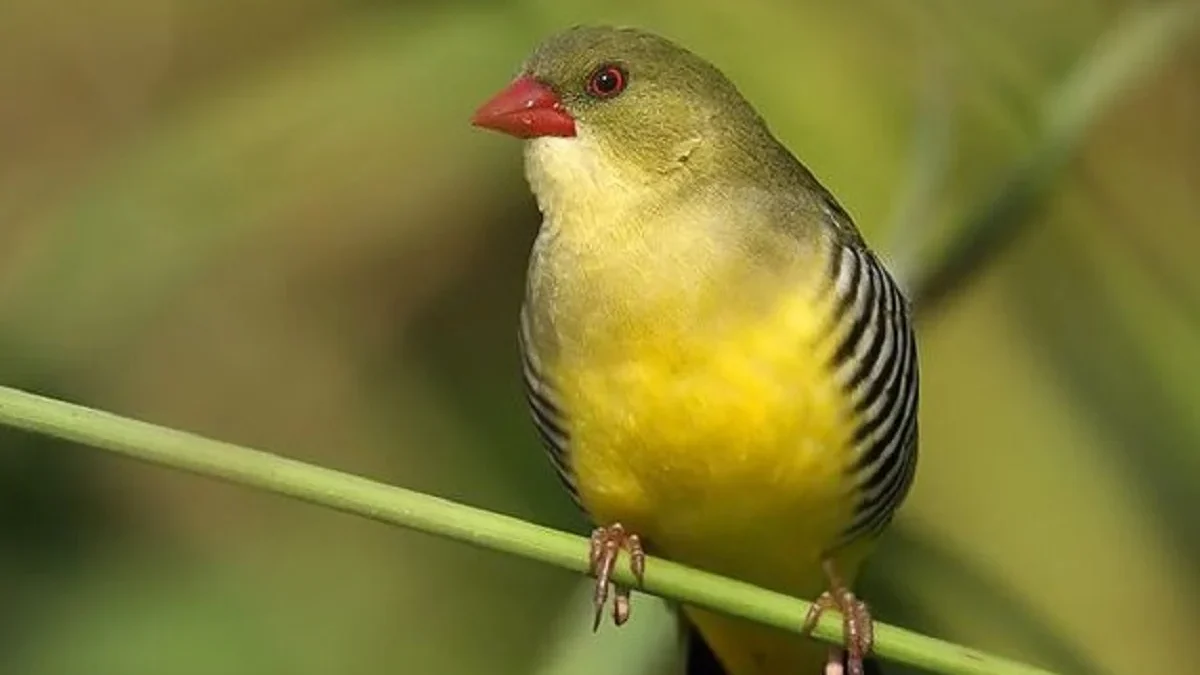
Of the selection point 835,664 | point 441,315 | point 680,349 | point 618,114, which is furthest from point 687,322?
point 441,315

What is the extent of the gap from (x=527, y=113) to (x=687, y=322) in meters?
0.14

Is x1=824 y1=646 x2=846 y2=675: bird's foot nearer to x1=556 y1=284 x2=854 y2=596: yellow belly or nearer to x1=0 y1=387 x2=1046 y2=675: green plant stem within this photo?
x1=556 y1=284 x2=854 y2=596: yellow belly

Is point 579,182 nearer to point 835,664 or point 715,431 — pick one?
point 715,431

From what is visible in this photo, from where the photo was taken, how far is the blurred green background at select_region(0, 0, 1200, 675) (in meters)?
1.52

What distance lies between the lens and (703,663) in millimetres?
1610

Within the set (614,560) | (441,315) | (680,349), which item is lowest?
(614,560)

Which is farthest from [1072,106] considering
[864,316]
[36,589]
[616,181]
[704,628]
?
[36,589]

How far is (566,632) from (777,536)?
145 mm

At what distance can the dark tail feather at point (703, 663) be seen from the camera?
1.59 metres

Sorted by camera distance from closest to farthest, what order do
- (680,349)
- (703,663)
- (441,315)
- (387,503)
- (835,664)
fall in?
(387,503), (680,349), (835,664), (703,663), (441,315)

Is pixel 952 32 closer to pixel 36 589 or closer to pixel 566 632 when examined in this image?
pixel 566 632

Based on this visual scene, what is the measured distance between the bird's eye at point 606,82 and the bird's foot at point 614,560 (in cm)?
25

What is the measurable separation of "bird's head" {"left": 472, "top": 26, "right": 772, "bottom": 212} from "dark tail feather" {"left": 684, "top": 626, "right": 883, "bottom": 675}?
0.40 m

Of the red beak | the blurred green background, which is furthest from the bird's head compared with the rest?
the blurred green background
